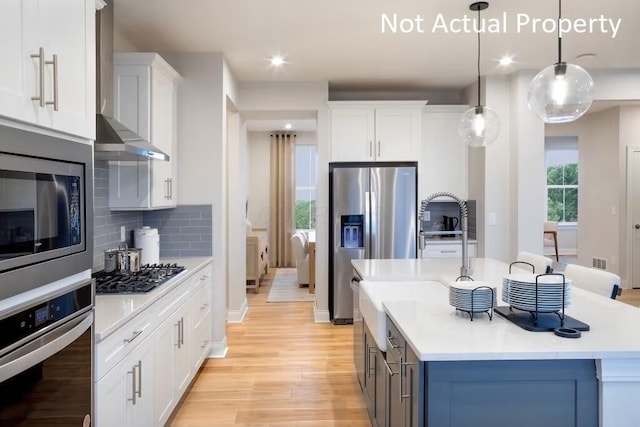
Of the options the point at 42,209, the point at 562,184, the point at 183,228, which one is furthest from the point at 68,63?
the point at 562,184

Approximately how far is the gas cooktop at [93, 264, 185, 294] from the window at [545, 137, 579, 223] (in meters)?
9.68

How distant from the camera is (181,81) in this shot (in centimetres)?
370

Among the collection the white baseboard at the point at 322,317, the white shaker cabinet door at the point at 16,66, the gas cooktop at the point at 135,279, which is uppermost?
the white shaker cabinet door at the point at 16,66

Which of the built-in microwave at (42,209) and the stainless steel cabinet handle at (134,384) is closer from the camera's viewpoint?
the built-in microwave at (42,209)

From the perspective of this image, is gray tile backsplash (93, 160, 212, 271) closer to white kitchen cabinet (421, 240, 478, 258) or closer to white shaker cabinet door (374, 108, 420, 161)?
white shaker cabinet door (374, 108, 420, 161)

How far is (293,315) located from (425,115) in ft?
9.19

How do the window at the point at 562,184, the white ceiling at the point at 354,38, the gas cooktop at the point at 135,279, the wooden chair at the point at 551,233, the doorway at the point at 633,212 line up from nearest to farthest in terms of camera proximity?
the gas cooktop at the point at 135,279 < the white ceiling at the point at 354,38 < the doorway at the point at 633,212 < the wooden chair at the point at 551,233 < the window at the point at 562,184

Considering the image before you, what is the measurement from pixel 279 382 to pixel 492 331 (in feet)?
6.82

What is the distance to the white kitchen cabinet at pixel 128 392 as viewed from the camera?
65.4 inches

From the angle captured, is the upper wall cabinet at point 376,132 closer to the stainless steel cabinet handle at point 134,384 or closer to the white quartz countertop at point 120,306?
the white quartz countertop at point 120,306

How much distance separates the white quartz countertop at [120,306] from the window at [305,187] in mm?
6469

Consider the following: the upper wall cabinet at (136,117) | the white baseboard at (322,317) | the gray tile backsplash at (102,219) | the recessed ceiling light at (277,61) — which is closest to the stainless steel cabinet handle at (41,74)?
the gray tile backsplash at (102,219)

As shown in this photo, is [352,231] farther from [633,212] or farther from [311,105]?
[633,212]

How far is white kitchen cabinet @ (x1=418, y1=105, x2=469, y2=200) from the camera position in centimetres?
494
